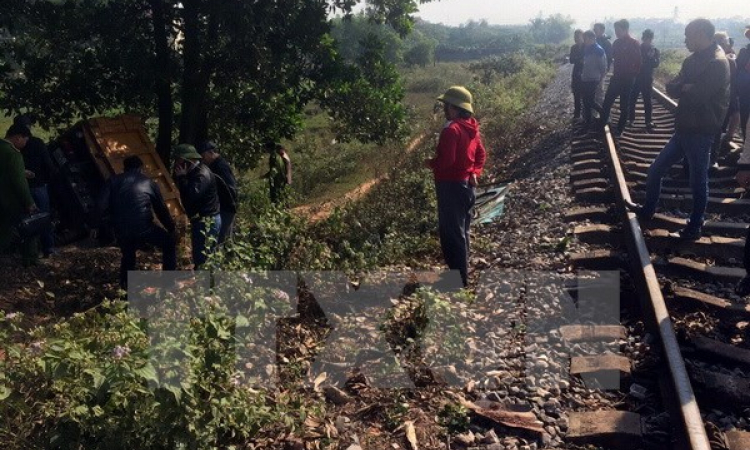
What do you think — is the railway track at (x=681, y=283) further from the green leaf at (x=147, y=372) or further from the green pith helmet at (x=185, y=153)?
the green pith helmet at (x=185, y=153)

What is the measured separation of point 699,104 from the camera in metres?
6.13

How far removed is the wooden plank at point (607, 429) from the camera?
11.7 ft

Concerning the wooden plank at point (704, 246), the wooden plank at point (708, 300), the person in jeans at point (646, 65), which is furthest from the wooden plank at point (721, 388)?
the person in jeans at point (646, 65)

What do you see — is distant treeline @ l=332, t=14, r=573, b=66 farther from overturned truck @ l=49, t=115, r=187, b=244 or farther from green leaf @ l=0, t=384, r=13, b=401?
green leaf @ l=0, t=384, r=13, b=401

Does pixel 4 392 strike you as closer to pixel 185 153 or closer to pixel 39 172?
pixel 185 153

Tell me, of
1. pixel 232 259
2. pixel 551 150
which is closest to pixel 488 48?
pixel 551 150

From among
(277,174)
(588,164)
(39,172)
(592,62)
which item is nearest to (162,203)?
(39,172)

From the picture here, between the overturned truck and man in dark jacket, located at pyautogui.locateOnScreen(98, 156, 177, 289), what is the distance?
2488mm

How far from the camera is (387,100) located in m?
9.83

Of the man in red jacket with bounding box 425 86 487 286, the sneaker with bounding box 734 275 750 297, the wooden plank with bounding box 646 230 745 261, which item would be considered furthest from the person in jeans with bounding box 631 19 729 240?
the man in red jacket with bounding box 425 86 487 286

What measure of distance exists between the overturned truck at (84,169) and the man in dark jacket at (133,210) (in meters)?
2.49

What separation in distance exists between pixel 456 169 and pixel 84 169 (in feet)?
18.9

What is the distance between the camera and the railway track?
146 inches

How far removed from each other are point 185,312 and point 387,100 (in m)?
6.22
